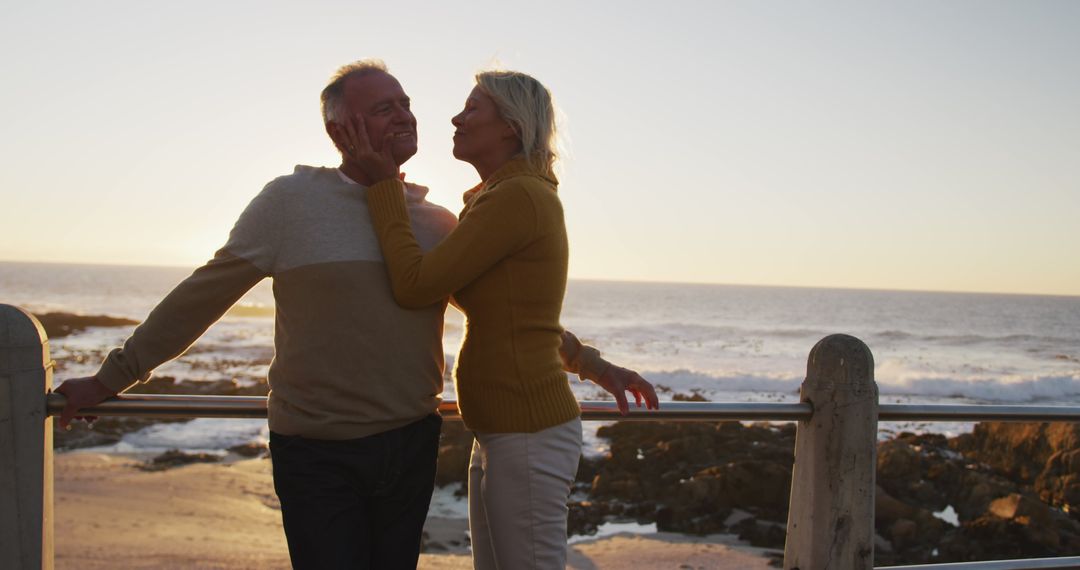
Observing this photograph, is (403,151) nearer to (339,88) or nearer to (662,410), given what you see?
(339,88)

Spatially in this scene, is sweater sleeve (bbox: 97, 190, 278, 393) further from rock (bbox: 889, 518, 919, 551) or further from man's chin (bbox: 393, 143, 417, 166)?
rock (bbox: 889, 518, 919, 551)

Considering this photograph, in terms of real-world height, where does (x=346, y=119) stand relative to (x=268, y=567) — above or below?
above

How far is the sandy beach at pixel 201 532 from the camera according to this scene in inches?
268

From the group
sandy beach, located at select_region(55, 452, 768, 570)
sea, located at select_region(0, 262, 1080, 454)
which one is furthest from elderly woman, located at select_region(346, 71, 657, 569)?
sea, located at select_region(0, 262, 1080, 454)

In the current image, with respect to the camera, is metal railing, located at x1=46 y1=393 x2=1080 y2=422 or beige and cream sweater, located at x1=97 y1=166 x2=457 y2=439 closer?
beige and cream sweater, located at x1=97 y1=166 x2=457 y2=439

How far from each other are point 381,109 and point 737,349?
41326mm

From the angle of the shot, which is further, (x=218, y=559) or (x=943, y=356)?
(x=943, y=356)

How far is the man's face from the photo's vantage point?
2.21 meters

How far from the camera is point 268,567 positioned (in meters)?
6.49

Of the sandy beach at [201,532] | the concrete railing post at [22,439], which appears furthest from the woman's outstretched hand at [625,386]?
the sandy beach at [201,532]

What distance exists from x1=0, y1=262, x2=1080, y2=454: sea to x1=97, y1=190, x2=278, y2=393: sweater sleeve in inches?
414

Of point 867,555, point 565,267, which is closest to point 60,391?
point 565,267

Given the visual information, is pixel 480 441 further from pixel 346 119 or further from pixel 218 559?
pixel 218 559

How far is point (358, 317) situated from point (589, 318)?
61.2 m
